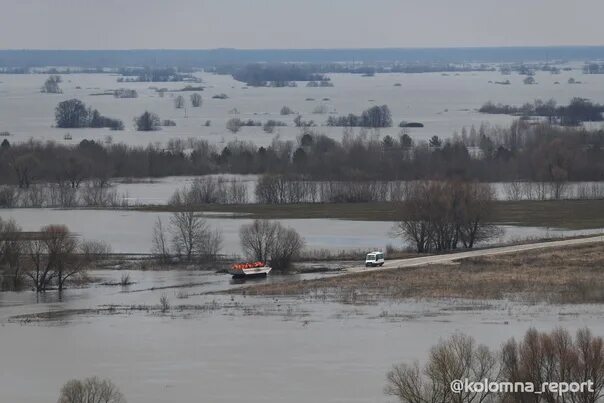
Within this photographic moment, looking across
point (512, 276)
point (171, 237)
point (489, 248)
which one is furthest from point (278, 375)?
point (171, 237)

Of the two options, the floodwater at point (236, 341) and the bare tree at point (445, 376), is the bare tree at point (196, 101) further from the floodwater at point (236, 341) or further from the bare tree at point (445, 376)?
the bare tree at point (445, 376)

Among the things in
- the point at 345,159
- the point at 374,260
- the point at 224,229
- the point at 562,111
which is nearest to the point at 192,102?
the point at 562,111

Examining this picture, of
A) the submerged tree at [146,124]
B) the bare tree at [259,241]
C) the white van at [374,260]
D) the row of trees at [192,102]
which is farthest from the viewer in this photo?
the row of trees at [192,102]

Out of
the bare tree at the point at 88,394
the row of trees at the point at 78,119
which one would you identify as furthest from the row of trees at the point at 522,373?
the row of trees at the point at 78,119

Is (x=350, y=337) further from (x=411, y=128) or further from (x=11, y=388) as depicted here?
(x=411, y=128)

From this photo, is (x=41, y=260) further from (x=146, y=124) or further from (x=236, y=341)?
(x=146, y=124)
